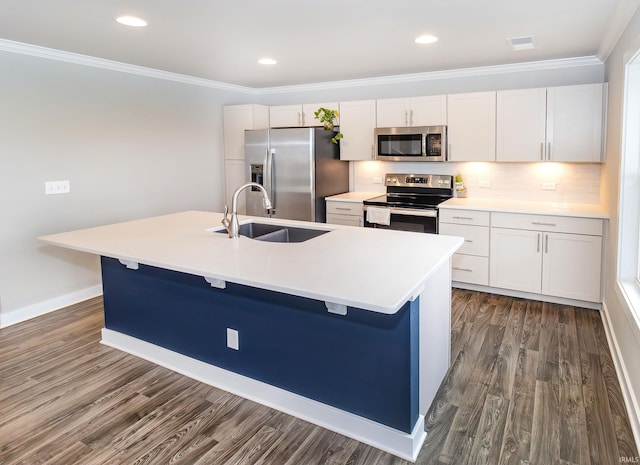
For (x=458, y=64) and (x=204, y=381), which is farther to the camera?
(x=458, y=64)

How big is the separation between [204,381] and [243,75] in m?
3.39

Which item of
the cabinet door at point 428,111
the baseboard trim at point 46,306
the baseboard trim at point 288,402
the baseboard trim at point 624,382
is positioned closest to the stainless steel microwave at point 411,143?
the cabinet door at point 428,111

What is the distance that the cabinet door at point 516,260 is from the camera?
4.01m

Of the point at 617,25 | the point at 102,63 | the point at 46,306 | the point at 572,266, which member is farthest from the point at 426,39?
the point at 46,306

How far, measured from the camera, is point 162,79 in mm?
4758

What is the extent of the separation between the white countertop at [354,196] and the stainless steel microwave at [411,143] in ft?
1.59

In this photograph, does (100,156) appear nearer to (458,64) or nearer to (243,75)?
(243,75)

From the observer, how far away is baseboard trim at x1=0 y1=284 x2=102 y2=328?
371 cm

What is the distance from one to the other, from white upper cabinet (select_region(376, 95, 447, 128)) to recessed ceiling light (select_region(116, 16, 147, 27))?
266 centimetres

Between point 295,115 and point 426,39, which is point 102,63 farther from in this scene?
point 426,39

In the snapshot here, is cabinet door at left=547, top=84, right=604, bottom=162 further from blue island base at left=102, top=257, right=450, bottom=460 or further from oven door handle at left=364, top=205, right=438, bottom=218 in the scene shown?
blue island base at left=102, top=257, right=450, bottom=460

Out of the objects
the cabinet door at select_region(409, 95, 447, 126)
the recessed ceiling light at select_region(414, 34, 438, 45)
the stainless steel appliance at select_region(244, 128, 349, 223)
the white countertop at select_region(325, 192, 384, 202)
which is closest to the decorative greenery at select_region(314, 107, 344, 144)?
the stainless steel appliance at select_region(244, 128, 349, 223)

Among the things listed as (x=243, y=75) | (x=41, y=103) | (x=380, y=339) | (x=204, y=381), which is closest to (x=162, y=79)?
(x=243, y=75)

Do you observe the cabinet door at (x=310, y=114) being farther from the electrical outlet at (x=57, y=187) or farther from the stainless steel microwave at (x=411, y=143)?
the electrical outlet at (x=57, y=187)
